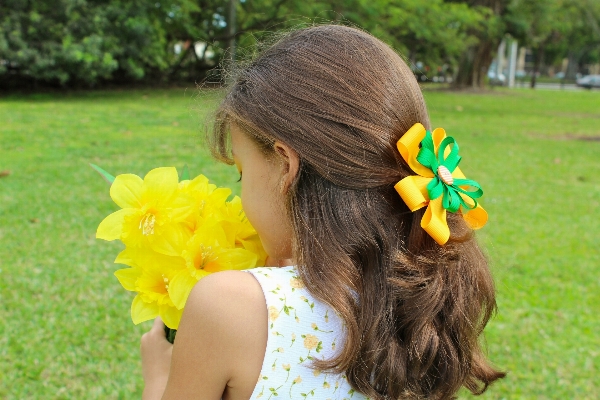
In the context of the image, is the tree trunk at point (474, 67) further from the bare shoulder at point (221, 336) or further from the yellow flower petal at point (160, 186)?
the bare shoulder at point (221, 336)

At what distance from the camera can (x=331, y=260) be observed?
1196 millimetres

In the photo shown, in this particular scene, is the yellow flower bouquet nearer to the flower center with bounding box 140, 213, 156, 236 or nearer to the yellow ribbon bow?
the flower center with bounding box 140, 213, 156, 236

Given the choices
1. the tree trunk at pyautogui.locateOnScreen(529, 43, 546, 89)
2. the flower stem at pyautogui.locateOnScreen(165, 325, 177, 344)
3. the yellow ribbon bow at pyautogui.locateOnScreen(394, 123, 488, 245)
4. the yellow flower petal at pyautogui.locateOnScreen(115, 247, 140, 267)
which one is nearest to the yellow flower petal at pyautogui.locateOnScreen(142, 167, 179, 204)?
the yellow flower petal at pyautogui.locateOnScreen(115, 247, 140, 267)

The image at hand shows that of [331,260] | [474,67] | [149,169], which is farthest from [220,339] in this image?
[474,67]

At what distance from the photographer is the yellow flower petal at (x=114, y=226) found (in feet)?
4.31

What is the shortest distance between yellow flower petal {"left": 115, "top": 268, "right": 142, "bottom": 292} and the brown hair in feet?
1.36

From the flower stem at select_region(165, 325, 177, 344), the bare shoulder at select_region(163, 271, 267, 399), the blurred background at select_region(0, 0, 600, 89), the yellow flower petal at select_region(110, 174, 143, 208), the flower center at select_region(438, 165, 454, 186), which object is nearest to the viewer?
the bare shoulder at select_region(163, 271, 267, 399)

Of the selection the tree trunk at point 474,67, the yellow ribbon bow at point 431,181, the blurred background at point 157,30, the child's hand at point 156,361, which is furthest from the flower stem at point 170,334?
the tree trunk at point 474,67

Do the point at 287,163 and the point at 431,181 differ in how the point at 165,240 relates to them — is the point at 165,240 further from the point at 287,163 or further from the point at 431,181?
the point at 431,181

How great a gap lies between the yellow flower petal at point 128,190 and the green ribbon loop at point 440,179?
0.62m

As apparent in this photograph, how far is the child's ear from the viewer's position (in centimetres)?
122

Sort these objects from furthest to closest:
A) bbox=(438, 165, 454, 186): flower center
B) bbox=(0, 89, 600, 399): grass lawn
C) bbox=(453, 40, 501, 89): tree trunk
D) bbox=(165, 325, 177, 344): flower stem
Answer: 1. bbox=(453, 40, 501, 89): tree trunk
2. bbox=(0, 89, 600, 399): grass lawn
3. bbox=(165, 325, 177, 344): flower stem
4. bbox=(438, 165, 454, 186): flower center

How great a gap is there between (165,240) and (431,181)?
0.57 m

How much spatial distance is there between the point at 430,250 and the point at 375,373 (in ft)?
0.90
